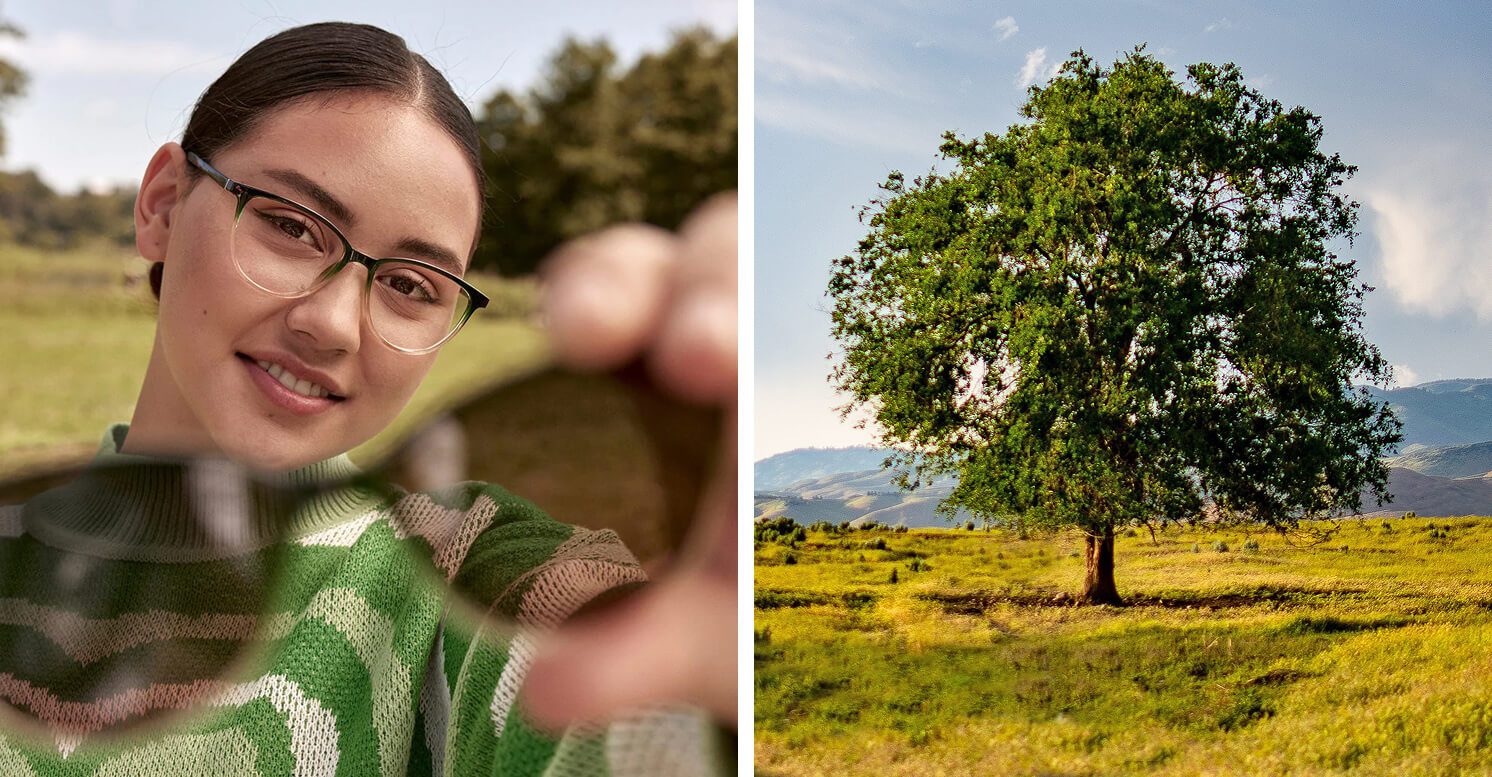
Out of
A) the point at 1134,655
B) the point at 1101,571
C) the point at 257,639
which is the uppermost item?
the point at 257,639

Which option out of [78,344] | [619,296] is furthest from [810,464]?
[619,296]

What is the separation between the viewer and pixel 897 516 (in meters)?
2.60

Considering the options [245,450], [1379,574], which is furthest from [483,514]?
[1379,574]

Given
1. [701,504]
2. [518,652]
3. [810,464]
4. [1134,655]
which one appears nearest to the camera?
[701,504]

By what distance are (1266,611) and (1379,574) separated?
9.1 inches

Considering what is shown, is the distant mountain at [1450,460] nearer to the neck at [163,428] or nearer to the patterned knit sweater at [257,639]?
the patterned knit sweater at [257,639]

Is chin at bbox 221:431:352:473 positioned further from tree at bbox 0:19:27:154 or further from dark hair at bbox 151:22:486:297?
tree at bbox 0:19:27:154

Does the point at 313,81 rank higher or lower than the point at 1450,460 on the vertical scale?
higher

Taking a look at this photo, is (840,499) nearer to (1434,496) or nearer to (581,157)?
(1434,496)

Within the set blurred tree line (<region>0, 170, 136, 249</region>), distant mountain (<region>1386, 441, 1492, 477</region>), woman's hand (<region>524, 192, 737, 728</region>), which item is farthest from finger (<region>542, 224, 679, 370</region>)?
distant mountain (<region>1386, 441, 1492, 477</region>)

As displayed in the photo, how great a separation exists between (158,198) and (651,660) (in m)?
0.38

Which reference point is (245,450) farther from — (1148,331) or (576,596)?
(1148,331)

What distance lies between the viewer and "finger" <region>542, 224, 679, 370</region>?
395mm

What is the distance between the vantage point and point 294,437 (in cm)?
54
